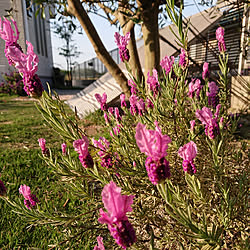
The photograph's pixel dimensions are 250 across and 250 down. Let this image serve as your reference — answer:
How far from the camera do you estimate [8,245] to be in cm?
129

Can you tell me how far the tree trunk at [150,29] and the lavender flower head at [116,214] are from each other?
7.12 ft

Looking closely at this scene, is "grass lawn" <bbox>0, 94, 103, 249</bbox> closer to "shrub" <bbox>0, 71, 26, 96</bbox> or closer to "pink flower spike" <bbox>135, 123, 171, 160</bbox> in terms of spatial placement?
"pink flower spike" <bbox>135, 123, 171, 160</bbox>

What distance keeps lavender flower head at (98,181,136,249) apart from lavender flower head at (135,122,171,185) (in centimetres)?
9

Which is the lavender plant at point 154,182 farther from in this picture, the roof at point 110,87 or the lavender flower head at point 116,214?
the roof at point 110,87

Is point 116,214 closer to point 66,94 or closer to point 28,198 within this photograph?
point 28,198

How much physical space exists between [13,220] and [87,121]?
2.76 m

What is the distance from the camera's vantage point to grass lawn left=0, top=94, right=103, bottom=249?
1.33 metres

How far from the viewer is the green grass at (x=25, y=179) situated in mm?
1333

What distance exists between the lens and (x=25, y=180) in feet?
6.62

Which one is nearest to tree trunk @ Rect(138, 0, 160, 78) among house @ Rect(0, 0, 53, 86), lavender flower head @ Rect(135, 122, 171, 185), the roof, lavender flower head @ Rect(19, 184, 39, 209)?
the roof

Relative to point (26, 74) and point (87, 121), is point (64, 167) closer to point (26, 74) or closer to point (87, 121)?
point (26, 74)

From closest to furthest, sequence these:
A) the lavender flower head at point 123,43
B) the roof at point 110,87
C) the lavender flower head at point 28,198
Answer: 1. the lavender flower head at point 28,198
2. the lavender flower head at point 123,43
3. the roof at point 110,87

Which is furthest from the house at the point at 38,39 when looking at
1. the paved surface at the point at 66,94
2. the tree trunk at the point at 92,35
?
the tree trunk at the point at 92,35

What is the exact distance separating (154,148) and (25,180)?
72.3 inches
